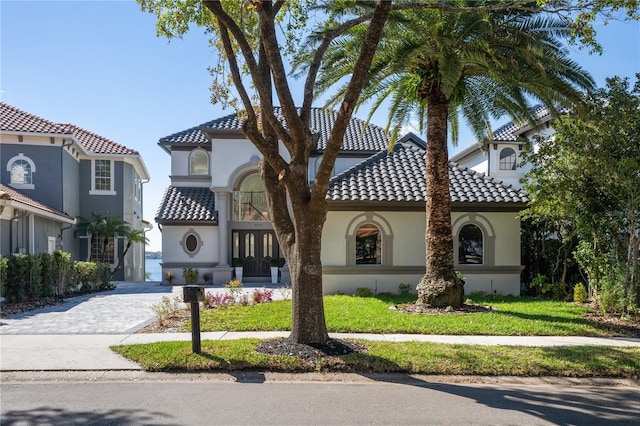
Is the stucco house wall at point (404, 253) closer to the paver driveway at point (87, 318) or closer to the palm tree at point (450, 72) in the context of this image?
the palm tree at point (450, 72)

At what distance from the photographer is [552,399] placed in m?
6.18

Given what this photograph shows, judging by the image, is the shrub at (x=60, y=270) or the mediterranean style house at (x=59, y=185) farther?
the mediterranean style house at (x=59, y=185)

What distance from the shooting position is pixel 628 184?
1062cm

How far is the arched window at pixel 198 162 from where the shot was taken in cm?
2550

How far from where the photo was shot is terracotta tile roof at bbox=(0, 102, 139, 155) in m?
20.6

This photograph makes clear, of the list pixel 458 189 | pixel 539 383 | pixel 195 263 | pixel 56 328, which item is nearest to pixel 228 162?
pixel 195 263

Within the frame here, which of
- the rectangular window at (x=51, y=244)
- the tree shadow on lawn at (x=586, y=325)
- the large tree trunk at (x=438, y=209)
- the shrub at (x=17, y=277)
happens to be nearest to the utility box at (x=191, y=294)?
the large tree trunk at (x=438, y=209)

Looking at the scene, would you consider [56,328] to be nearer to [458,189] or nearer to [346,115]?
[346,115]

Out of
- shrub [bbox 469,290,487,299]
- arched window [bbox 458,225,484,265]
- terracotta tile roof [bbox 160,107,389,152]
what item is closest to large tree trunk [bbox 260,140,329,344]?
shrub [bbox 469,290,487,299]

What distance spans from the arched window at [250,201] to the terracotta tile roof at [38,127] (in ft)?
21.2

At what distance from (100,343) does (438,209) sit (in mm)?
9028

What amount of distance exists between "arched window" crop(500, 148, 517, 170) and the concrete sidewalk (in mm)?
19723

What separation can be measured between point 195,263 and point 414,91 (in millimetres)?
14907

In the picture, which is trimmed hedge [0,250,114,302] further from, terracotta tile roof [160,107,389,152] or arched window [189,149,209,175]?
terracotta tile roof [160,107,389,152]
